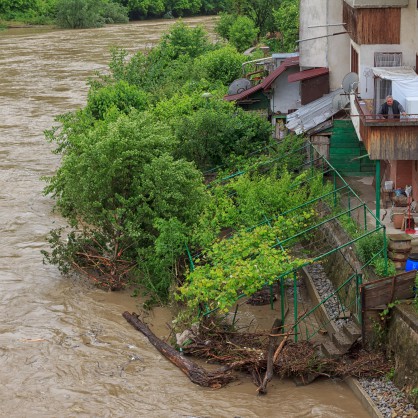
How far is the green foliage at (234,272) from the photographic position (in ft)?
48.3

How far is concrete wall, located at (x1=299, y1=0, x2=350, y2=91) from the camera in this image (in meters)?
25.3

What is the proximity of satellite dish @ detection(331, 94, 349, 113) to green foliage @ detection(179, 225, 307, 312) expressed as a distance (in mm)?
7811

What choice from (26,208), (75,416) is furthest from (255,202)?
(26,208)

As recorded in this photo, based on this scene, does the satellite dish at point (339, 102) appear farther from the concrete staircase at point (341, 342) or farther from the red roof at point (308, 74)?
the concrete staircase at point (341, 342)

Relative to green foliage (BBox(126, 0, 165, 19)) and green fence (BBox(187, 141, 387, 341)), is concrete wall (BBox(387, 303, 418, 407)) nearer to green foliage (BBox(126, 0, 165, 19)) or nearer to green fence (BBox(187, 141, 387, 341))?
green fence (BBox(187, 141, 387, 341))

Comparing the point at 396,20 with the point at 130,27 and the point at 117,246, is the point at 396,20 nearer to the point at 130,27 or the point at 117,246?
the point at 117,246

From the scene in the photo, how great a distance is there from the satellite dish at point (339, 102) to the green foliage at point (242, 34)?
23.8 m

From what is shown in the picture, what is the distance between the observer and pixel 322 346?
48.8 feet

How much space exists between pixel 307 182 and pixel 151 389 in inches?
293

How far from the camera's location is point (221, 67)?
3591 centimetres

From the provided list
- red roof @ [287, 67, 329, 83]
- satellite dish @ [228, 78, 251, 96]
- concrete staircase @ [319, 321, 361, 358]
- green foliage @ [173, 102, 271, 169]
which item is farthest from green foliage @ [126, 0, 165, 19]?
concrete staircase @ [319, 321, 361, 358]

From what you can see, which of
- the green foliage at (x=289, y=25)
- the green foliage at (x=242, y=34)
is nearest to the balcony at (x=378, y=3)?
the green foliage at (x=289, y=25)

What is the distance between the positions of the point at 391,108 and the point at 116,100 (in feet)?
45.5

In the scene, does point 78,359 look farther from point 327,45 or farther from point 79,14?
point 79,14
